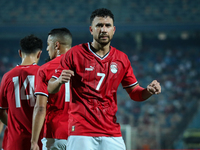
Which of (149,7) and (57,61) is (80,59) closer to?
(57,61)

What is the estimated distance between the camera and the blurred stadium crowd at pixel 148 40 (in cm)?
1443

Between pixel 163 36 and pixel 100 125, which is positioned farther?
pixel 163 36

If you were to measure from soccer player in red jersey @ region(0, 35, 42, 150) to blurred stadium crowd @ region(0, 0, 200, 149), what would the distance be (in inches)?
413

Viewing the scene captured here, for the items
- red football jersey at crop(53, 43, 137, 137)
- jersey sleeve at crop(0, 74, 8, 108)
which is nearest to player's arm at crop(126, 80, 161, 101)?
red football jersey at crop(53, 43, 137, 137)

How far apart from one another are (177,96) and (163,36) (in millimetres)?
5923

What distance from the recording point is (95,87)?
244cm

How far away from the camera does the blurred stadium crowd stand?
47.3 feet

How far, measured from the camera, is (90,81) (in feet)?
8.06

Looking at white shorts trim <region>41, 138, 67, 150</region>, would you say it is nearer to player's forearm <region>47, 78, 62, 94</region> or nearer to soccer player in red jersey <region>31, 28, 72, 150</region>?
soccer player in red jersey <region>31, 28, 72, 150</region>

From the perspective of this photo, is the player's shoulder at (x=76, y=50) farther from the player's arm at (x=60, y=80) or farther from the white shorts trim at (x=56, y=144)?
the white shorts trim at (x=56, y=144)

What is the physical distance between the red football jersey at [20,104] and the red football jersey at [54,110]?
1.07 feet

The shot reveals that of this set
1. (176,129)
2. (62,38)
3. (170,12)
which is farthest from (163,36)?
(62,38)

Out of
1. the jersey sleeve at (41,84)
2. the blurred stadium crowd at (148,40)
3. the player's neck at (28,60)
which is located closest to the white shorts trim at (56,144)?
the jersey sleeve at (41,84)

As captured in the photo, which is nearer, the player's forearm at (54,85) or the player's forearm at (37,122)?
the player's forearm at (54,85)
